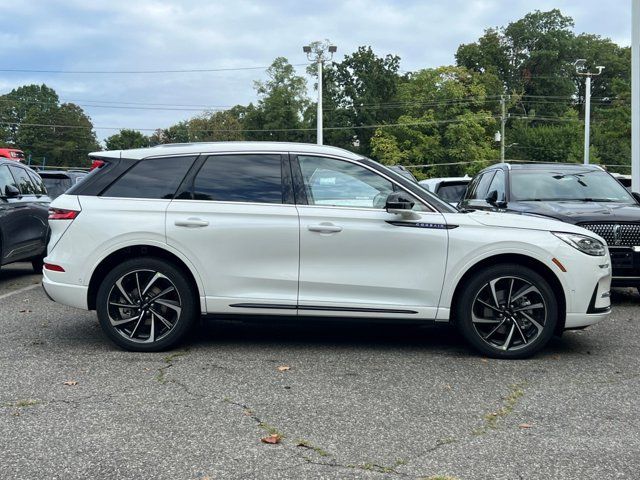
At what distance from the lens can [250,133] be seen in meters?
82.1

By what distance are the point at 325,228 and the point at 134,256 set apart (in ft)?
5.43

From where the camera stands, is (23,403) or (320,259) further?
(320,259)

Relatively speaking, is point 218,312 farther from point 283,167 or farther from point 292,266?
point 283,167

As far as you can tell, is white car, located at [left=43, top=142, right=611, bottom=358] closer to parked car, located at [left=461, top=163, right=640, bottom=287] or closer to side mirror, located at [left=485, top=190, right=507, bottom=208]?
parked car, located at [left=461, top=163, right=640, bottom=287]

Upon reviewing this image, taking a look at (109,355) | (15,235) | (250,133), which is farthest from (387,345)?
(250,133)

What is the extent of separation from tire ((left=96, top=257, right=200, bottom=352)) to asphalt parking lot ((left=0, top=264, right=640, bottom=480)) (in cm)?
15

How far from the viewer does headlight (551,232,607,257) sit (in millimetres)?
5336

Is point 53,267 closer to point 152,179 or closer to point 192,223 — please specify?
point 152,179

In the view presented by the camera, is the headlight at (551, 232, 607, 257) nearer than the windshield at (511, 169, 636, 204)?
Yes

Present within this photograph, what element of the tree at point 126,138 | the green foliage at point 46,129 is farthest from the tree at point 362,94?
the green foliage at point 46,129

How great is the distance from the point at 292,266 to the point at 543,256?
207cm

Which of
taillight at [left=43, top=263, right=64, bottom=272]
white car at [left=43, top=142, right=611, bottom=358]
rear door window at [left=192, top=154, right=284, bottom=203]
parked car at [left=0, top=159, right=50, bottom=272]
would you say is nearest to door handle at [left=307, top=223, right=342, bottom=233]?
white car at [left=43, top=142, right=611, bottom=358]

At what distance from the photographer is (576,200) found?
8.34 metres

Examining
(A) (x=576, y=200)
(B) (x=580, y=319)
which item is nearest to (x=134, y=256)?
(B) (x=580, y=319)
